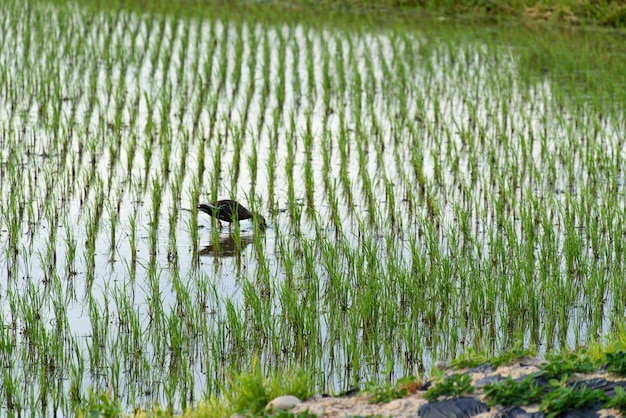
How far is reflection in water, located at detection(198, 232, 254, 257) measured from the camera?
5.30 m

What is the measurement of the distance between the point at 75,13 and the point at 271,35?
2.49m

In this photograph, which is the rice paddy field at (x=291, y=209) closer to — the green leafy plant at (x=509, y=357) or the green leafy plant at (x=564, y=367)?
the green leafy plant at (x=509, y=357)

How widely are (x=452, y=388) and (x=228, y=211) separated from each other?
8.27 ft

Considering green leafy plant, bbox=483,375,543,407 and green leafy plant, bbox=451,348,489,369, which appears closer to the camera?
green leafy plant, bbox=483,375,543,407

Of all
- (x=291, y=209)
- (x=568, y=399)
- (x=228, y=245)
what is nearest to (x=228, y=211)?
(x=228, y=245)

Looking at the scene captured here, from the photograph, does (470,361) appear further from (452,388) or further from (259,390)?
(259,390)

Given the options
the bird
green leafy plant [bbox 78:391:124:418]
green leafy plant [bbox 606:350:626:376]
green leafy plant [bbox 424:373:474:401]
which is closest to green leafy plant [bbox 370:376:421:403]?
green leafy plant [bbox 424:373:474:401]

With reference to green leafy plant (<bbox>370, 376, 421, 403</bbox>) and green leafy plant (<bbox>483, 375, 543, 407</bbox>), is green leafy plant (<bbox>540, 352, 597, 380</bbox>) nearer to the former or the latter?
green leafy plant (<bbox>483, 375, 543, 407</bbox>)

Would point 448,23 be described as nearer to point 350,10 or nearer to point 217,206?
point 350,10

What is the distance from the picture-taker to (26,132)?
286 inches

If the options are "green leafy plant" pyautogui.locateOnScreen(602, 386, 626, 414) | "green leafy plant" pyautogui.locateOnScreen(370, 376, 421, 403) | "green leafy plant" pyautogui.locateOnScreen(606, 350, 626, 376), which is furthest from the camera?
"green leafy plant" pyautogui.locateOnScreen(370, 376, 421, 403)

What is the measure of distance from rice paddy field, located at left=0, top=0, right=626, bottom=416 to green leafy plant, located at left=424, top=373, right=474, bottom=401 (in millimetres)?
592

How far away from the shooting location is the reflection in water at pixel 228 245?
17.4 ft

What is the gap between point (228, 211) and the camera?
547 centimetres
